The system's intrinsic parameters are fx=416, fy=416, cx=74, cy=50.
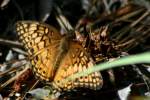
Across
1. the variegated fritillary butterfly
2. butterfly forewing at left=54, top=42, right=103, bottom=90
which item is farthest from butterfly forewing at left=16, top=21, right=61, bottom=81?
butterfly forewing at left=54, top=42, right=103, bottom=90

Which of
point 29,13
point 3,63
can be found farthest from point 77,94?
point 29,13

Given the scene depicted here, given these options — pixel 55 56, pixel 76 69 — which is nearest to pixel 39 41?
pixel 55 56

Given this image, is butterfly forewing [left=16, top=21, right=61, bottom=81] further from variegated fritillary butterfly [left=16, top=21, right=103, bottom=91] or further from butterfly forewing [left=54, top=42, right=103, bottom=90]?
butterfly forewing [left=54, top=42, right=103, bottom=90]

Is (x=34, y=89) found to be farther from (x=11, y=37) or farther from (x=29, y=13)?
(x=29, y=13)

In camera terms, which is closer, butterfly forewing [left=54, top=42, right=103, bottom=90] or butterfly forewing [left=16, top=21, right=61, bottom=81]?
butterfly forewing [left=54, top=42, right=103, bottom=90]

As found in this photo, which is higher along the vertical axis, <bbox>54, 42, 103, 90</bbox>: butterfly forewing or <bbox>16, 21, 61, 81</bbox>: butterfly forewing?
<bbox>16, 21, 61, 81</bbox>: butterfly forewing

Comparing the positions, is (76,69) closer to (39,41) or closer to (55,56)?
(55,56)
